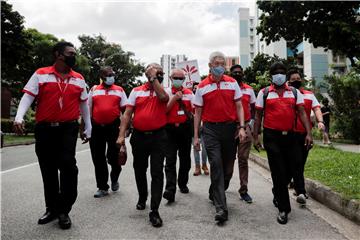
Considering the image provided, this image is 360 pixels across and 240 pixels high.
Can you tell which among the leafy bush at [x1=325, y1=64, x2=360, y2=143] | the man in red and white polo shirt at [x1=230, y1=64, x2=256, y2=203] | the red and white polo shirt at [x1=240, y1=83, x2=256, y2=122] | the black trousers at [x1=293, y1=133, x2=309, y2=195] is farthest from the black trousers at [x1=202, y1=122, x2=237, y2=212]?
the leafy bush at [x1=325, y1=64, x2=360, y2=143]

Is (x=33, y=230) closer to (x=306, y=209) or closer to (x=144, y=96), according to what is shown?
(x=144, y=96)

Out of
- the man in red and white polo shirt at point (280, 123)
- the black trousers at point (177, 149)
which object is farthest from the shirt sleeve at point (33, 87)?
the man in red and white polo shirt at point (280, 123)

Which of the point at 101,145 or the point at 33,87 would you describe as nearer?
the point at 33,87

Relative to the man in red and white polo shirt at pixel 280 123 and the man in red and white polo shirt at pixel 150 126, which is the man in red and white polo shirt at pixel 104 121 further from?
the man in red and white polo shirt at pixel 280 123

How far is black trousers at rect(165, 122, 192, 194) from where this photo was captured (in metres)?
5.77

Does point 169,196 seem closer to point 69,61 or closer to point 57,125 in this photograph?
point 57,125

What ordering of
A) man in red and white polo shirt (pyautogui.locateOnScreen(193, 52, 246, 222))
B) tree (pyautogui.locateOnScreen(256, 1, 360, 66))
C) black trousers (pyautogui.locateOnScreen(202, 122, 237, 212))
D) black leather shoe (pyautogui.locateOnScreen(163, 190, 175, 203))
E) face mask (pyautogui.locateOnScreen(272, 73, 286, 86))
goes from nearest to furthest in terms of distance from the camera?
black trousers (pyautogui.locateOnScreen(202, 122, 237, 212)) < man in red and white polo shirt (pyautogui.locateOnScreen(193, 52, 246, 222)) < face mask (pyautogui.locateOnScreen(272, 73, 286, 86)) < black leather shoe (pyautogui.locateOnScreen(163, 190, 175, 203)) < tree (pyautogui.locateOnScreen(256, 1, 360, 66))

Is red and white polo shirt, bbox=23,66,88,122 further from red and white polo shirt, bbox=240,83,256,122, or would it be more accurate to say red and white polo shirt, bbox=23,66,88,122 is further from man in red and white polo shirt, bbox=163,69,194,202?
red and white polo shirt, bbox=240,83,256,122

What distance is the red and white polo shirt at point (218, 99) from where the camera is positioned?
16.0ft

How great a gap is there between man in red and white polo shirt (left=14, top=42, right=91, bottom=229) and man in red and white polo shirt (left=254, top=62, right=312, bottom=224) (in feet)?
8.01

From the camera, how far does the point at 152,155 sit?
4699 millimetres

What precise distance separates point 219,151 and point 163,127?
770 millimetres

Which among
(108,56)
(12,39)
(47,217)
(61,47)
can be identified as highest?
(108,56)

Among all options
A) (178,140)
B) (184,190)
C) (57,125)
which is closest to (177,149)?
(178,140)
